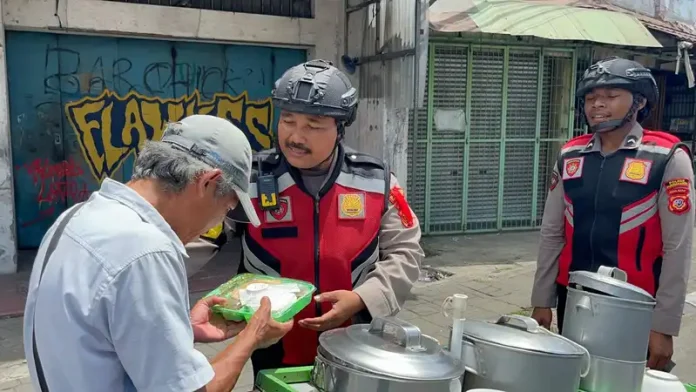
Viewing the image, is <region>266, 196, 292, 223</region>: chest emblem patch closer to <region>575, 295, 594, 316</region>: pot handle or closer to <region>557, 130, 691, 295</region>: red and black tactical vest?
<region>575, 295, 594, 316</region>: pot handle

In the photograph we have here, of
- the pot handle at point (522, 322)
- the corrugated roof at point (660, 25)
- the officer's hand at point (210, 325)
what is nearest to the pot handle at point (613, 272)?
the pot handle at point (522, 322)

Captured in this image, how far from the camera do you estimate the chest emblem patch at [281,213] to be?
209 centimetres

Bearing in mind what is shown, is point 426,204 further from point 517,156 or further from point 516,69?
point 516,69

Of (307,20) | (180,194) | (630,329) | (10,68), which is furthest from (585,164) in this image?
(10,68)

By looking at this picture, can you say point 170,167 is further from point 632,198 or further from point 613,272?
point 632,198

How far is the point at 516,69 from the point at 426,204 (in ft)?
7.20

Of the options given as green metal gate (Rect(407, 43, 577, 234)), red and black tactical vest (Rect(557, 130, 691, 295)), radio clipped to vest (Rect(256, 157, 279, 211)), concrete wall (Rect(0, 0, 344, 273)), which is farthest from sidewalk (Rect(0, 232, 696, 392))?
radio clipped to vest (Rect(256, 157, 279, 211))

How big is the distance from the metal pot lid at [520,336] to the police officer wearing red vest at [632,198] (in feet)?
3.22

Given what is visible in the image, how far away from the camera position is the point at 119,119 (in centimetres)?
675

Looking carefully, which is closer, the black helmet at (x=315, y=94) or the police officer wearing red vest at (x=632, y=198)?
the black helmet at (x=315, y=94)

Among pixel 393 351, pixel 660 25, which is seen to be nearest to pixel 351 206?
pixel 393 351

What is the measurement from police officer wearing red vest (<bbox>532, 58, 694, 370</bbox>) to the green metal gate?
494 centimetres

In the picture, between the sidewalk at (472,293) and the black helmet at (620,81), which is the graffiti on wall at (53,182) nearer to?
the sidewalk at (472,293)

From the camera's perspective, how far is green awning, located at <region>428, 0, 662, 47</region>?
22.7 feet
